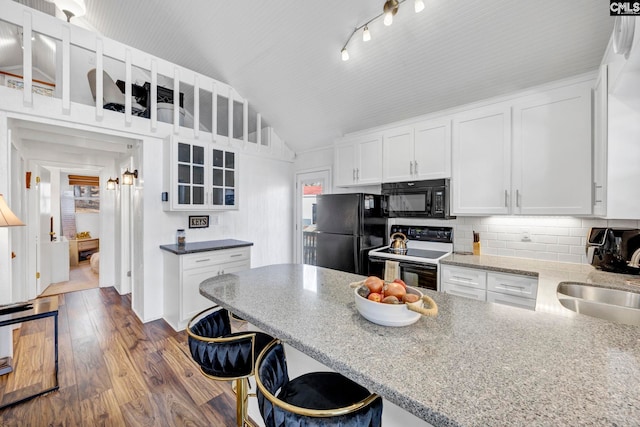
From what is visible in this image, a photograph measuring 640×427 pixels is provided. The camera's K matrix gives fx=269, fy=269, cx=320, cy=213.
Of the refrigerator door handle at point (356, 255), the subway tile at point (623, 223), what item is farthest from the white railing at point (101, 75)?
the subway tile at point (623, 223)

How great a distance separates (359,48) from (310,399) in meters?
2.93

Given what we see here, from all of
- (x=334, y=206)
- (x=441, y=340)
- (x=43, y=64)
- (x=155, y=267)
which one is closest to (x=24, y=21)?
(x=43, y=64)

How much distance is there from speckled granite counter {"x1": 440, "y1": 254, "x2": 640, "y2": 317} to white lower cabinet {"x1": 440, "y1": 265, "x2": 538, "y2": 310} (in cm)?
6

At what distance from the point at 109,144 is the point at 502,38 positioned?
465cm

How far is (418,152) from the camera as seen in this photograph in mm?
3037

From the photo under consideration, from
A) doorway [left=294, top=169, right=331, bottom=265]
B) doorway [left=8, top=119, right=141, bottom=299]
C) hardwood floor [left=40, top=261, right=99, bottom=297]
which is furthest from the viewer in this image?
doorway [left=294, top=169, right=331, bottom=265]

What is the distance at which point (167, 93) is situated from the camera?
11.1 feet

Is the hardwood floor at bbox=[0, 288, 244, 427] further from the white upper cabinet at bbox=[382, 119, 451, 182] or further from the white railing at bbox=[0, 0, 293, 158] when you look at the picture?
the white upper cabinet at bbox=[382, 119, 451, 182]

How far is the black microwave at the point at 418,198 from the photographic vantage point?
113 inches

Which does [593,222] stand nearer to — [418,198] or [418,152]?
[418,198]

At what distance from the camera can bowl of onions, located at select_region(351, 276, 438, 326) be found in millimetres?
1024

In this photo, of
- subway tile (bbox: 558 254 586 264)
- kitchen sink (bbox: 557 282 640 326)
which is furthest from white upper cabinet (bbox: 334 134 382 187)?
kitchen sink (bbox: 557 282 640 326)

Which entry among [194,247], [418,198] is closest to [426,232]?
[418,198]

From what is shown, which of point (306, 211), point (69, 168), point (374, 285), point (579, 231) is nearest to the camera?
point (374, 285)
